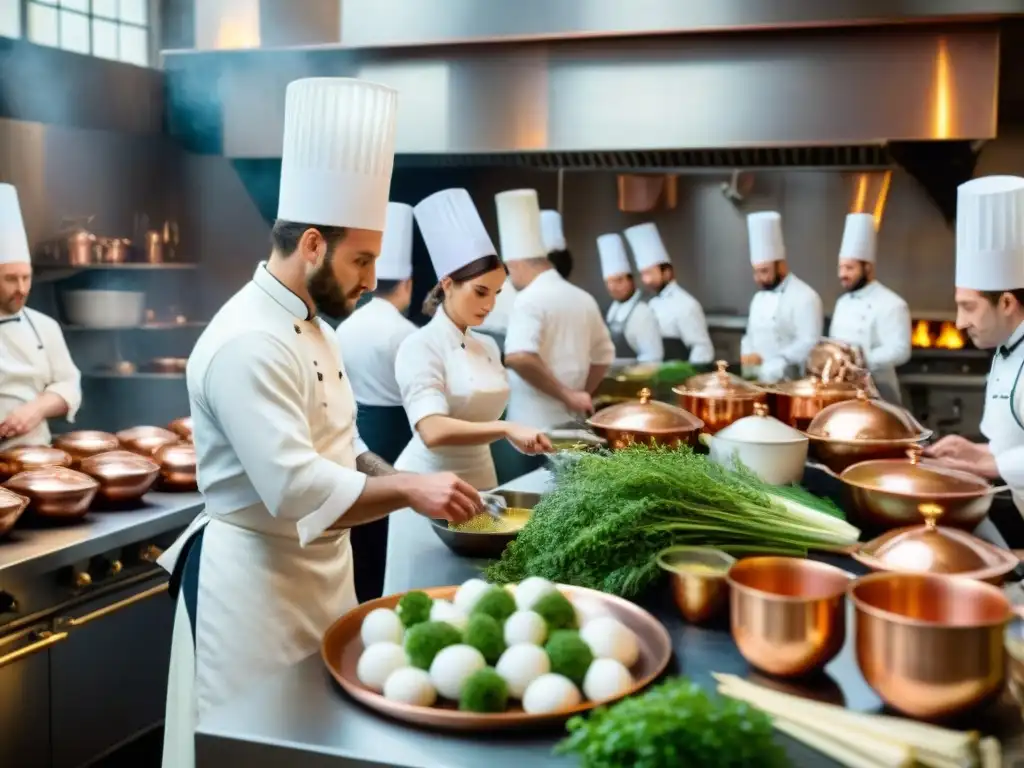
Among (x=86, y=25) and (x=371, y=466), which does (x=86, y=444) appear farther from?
(x=86, y=25)

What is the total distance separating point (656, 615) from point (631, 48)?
11.9 ft

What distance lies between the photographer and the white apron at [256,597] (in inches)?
77.1

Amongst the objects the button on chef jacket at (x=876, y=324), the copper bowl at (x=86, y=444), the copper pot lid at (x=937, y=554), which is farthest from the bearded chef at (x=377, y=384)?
the button on chef jacket at (x=876, y=324)

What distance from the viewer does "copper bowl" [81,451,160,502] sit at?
2.95 m

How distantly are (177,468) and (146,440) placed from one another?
229 mm

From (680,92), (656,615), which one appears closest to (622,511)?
(656,615)

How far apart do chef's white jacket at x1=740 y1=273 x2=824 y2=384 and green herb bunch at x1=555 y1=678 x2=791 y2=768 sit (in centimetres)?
528

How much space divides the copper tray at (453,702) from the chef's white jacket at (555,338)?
284 centimetres

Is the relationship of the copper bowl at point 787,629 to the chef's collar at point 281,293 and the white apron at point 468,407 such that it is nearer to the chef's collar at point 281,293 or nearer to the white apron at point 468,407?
the chef's collar at point 281,293

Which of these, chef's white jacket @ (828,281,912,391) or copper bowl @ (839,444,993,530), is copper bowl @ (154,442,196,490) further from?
chef's white jacket @ (828,281,912,391)

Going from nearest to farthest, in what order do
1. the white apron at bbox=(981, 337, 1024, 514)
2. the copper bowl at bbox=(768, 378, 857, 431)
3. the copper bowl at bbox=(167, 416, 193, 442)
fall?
the white apron at bbox=(981, 337, 1024, 514) → the copper bowl at bbox=(768, 378, 857, 431) → the copper bowl at bbox=(167, 416, 193, 442)

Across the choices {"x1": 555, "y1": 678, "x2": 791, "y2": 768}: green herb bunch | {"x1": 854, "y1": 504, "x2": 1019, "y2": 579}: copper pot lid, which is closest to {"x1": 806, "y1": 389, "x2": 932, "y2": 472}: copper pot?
{"x1": 854, "y1": 504, "x2": 1019, "y2": 579}: copper pot lid

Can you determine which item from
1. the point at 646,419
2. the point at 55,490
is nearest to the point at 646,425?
the point at 646,419

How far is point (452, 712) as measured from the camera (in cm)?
121
